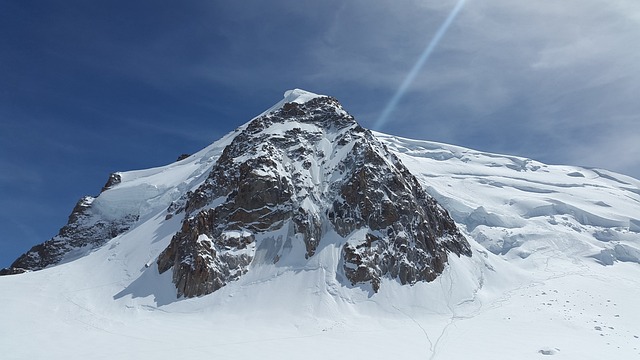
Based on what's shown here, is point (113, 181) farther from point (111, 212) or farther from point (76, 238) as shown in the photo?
point (76, 238)

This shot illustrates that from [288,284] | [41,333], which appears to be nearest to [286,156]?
[288,284]

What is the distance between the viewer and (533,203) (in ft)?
398

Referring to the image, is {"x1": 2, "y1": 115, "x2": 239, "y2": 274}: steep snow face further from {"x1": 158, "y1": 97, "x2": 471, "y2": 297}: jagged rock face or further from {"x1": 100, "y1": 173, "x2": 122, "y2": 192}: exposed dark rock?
{"x1": 158, "y1": 97, "x2": 471, "y2": 297}: jagged rock face

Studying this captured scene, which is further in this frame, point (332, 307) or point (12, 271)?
point (12, 271)

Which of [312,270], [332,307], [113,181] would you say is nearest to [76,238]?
[113,181]

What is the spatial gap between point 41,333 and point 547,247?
300 ft

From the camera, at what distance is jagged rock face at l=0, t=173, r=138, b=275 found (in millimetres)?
96625

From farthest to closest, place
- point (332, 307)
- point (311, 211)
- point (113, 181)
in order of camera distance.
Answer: point (113, 181) < point (311, 211) < point (332, 307)

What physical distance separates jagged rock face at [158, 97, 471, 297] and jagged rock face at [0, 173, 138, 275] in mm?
22429

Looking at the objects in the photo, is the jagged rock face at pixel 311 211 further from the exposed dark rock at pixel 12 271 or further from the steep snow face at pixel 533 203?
the exposed dark rock at pixel 12 271

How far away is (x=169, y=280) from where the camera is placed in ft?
217

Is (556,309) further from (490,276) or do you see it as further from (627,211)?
(627,211)

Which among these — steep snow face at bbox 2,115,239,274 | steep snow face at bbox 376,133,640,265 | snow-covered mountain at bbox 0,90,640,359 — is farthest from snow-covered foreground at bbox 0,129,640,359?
steep snow face at bbox 2,115,239,274

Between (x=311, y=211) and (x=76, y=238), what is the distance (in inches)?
2295
